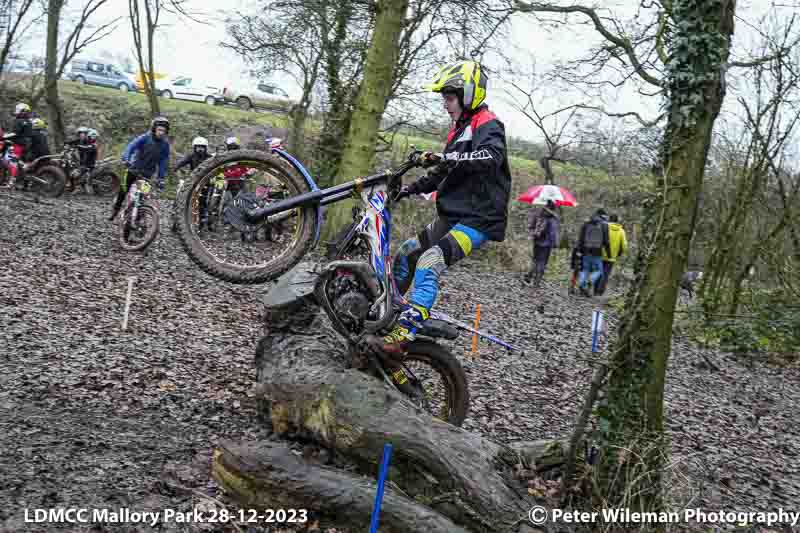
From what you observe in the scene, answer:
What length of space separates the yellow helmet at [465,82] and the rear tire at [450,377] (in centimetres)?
180

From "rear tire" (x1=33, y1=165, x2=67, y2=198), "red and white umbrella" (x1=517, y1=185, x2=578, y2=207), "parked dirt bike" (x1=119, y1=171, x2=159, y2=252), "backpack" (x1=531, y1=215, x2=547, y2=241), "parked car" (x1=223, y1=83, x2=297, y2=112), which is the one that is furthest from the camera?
"parked car" (x1=223, y1=83, x2=297, y2=112)

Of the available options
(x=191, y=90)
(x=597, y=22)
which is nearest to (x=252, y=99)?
(x=191, y=90)

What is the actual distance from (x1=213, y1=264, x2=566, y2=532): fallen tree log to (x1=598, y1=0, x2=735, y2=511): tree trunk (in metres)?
0.73

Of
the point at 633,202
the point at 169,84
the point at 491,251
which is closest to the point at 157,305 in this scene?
the point at 491,251

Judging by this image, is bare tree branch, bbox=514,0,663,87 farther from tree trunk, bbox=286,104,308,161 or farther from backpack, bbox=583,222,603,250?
tree trunk, bbox=286,104,308,161

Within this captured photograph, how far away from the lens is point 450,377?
510 centimetres

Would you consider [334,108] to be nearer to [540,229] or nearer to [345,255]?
[540,229]

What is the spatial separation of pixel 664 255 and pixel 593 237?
11.9 m

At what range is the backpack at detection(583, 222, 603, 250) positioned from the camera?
Result: 52.0ft

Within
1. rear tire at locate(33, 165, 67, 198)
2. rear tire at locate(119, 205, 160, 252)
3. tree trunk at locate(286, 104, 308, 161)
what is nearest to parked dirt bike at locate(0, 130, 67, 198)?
rear tire at locate(33, 165, 67, 198)

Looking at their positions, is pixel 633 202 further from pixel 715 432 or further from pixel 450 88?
pixel 450 88

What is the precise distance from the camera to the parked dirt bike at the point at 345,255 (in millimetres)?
4785

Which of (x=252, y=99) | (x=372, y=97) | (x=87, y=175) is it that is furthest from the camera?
(x=252, y=99)

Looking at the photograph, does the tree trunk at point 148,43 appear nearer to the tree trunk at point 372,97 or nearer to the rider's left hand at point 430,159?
the tree trunk at point 372,97
